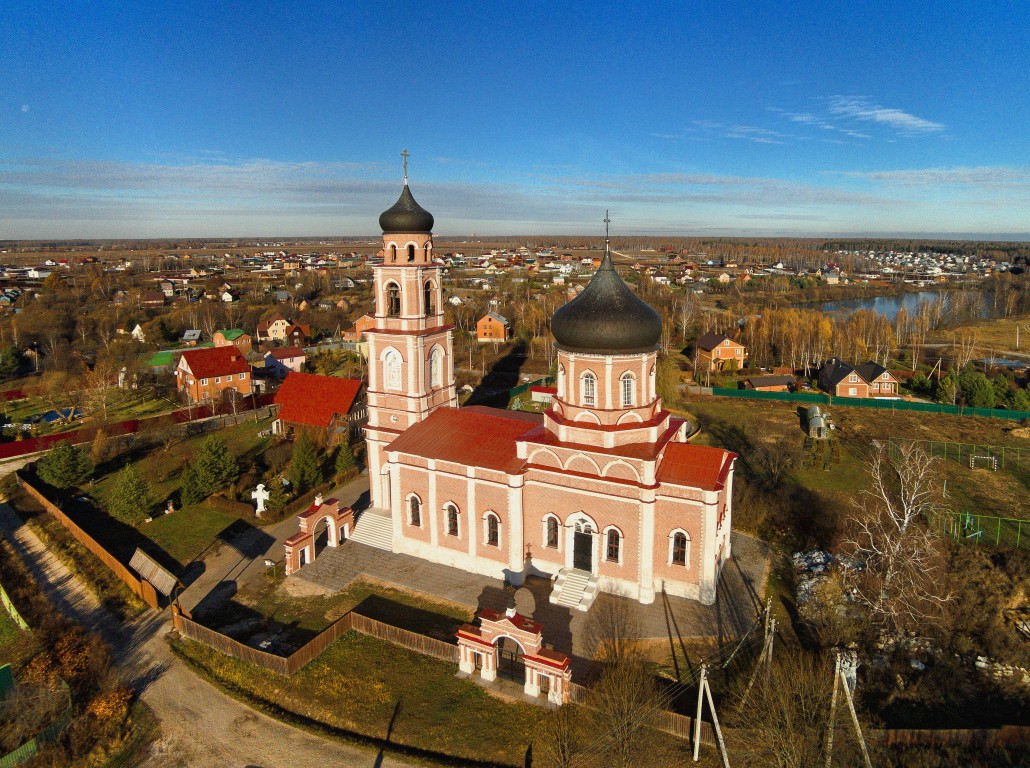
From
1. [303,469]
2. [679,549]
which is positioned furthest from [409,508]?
[679,549]

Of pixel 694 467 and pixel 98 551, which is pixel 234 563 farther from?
pixel 694 467

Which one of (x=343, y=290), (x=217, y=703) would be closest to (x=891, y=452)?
(x=217, y=703)

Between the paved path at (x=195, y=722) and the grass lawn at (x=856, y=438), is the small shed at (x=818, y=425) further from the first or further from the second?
the paved path at (x=195, y=722)

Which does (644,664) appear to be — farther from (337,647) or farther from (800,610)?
(337,647)

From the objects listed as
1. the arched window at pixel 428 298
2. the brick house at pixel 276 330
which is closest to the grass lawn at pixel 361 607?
the arched window at pixel 428 298

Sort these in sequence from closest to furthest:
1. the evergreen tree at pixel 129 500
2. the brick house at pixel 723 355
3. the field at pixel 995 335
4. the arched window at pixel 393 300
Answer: the arched window at pixel 393 300, the evergreen tree at pixel 129 500, the brick house at pixel 723 355, the field at pixel 995 335

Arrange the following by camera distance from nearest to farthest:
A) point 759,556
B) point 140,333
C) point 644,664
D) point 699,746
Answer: point 699,746, point 644,664, point 759,556, point 140,333
